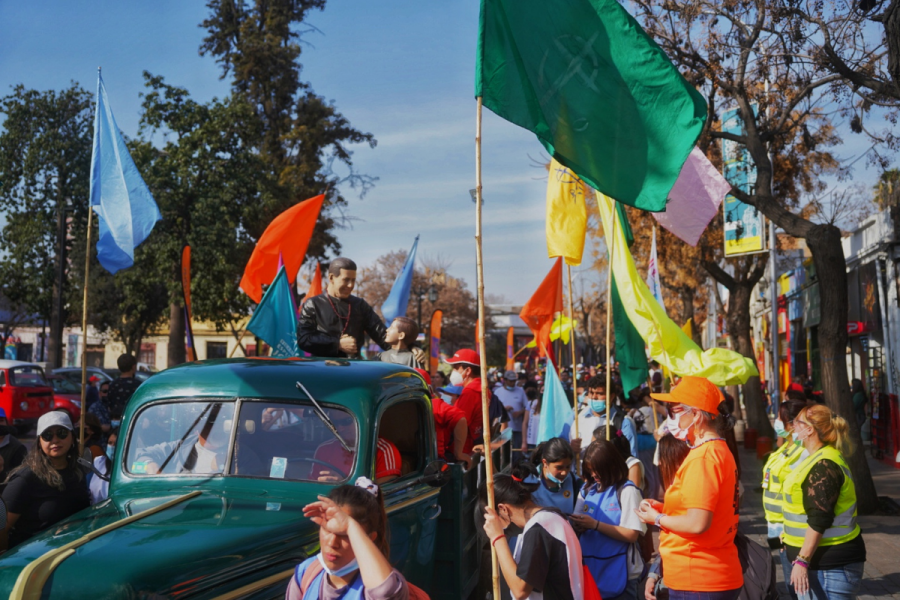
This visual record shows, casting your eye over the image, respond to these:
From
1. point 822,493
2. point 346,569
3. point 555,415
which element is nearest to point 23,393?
point 555,415

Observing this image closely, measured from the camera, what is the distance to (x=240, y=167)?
29.3 m

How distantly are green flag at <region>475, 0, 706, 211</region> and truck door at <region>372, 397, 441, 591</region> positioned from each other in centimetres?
199

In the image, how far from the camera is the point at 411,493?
17.9ft

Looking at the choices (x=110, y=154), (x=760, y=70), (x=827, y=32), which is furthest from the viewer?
(x=760, y=70)

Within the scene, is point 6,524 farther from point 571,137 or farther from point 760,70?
point 760,70

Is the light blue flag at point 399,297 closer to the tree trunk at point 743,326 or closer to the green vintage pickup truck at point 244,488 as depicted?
the green vintage pickup truck at point 244,488


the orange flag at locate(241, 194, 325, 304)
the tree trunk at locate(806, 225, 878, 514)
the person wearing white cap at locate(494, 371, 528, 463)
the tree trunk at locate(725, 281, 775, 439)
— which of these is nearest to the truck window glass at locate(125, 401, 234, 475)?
the orange flag at locate(241, 194, 325, 304)

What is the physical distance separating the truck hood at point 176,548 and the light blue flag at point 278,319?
14.8ft

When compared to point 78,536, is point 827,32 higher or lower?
higher

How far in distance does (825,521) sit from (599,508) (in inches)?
53.1

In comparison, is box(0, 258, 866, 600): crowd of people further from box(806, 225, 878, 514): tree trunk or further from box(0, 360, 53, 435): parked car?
box(0, 360, 53, 435): parked car

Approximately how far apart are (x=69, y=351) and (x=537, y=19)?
65463mm

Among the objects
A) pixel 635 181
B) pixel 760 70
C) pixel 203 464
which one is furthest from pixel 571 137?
pixel 760 70

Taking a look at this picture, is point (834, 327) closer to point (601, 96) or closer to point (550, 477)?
point (550, 477)
